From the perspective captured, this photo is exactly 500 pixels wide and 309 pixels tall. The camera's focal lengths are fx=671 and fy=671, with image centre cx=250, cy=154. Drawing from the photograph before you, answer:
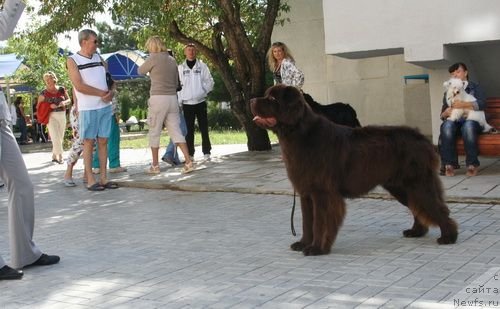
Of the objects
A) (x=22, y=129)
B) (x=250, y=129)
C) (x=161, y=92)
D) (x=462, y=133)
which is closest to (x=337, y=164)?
(x=462, y=133)

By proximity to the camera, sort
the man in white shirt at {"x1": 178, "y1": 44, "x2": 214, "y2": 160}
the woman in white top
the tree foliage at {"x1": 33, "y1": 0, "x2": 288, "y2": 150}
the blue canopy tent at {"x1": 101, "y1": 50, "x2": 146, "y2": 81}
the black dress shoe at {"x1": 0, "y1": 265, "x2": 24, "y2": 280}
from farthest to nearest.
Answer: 1. the blue canopy tent at {"x1": 101, "y1": 50, "x2": 146, "y2": 81}
2. the tree foliage at {"x1": 33, "y1": 0, "x2": 288, "y2": 150}
3. the man in white shirt at {"x1": 178, "y1": 44, "x2": 214, "y2": 160}
4. the woman in white top
5. the black dress shoe at {"x1": 0, "y1": 265, "x2": 24, "y2": 280}

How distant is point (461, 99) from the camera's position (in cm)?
916

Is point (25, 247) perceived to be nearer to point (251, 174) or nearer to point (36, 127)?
point (251, 174)

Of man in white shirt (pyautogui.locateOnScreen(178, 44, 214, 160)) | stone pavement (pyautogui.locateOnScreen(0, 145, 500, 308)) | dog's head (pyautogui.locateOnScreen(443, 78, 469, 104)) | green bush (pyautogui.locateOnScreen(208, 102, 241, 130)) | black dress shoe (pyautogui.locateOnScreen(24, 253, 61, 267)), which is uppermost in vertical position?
man in white shirt (pyautogui.locateOnScreen(178, 44, 214, 160))

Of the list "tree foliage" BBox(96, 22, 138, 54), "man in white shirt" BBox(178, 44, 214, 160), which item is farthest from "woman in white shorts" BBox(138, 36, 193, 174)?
"tree foliage" BBox(96, 22, 138, 54)

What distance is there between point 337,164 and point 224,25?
26.7ft

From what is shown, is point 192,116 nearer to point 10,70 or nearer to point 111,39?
point 10,70

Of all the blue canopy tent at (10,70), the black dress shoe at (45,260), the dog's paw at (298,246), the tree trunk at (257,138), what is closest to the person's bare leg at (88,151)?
the black dress shoe at (45,260)

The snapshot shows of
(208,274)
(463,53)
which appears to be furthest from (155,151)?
(208,274)

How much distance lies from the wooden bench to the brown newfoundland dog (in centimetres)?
332

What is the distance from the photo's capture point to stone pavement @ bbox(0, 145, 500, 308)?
460 centimetres

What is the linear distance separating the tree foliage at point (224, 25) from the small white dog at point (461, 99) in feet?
15.7

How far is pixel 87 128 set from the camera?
992cm

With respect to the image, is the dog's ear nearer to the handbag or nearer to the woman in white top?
the woman in white top
